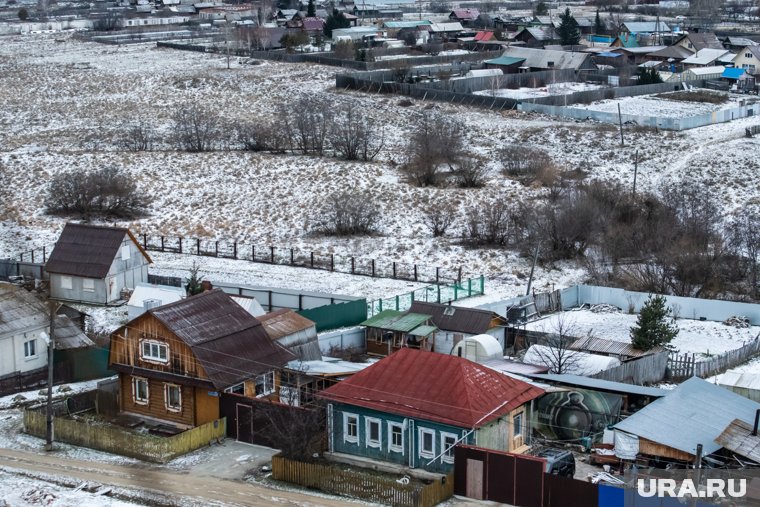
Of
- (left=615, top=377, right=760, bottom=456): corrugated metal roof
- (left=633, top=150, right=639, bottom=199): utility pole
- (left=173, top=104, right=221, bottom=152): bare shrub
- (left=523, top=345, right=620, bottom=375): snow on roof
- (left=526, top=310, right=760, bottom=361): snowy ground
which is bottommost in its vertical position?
(left=526, top=310, right=760, bottom=361): snowy ground

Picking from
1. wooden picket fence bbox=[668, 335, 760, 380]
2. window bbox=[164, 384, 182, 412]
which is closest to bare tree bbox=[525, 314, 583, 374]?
wooden picket fence bbox=[668, 335, 760, 380]

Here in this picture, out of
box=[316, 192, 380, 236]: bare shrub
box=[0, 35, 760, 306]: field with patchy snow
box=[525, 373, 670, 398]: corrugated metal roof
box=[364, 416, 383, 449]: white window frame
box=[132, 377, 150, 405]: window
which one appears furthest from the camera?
box=[316, 192, 380, 236]: bare shrub

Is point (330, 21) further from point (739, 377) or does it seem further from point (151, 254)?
point (739, 377)

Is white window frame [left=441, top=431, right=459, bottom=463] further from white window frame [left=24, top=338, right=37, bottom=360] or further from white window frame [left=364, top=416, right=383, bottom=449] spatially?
white window frame [left=24, top=338, right=37, bottom=360]

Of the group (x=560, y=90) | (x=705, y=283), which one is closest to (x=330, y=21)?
(x=560, y=90)

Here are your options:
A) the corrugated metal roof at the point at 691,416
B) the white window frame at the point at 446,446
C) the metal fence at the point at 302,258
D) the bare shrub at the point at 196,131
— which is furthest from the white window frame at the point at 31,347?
the bare shrub at the point at 196,131

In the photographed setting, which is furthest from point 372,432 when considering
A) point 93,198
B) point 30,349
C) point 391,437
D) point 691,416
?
point 93,198
